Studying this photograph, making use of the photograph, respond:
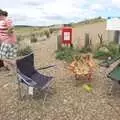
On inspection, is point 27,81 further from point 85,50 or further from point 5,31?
point 85,50

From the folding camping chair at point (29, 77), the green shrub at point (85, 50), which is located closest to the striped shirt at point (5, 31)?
the folding camping chair at point (29, 77)

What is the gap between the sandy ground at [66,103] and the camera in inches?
218

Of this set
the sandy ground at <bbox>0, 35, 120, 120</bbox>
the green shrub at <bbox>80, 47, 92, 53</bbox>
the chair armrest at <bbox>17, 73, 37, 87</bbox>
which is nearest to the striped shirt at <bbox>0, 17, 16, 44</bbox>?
the sandy ground at <bbox>0, 35, 120, 120</bbox>

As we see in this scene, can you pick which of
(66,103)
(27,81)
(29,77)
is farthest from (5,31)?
(66,103)

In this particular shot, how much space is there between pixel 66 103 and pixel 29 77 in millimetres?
957

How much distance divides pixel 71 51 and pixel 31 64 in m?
4.62

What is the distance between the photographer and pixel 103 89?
273 inches

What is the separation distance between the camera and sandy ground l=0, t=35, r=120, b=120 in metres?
5.54

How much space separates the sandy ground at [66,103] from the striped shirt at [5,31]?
1.07m

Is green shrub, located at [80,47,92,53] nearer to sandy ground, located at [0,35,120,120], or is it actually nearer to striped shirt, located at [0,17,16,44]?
striped shirt, located at [0,17,16,44]

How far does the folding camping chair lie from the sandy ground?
0.26 m

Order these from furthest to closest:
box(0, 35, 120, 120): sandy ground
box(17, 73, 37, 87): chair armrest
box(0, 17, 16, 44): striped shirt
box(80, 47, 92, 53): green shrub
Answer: box(80, 47, 92, 53): green shrub → box(0, 17, 16, 44): striped shirt → box(17, 73, 37, 87): chair armrest → box(0, 35, 120, 120): sandy ground

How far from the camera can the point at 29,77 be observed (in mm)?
6551

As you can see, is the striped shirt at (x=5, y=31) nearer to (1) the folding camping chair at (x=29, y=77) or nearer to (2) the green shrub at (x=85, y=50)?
(1) the folding camping chair at (x=29, y=77)
